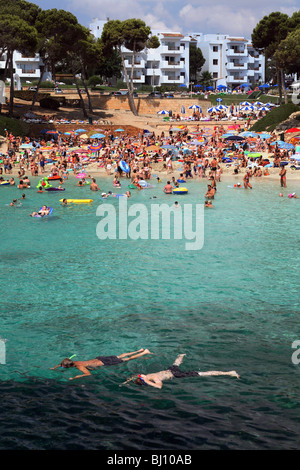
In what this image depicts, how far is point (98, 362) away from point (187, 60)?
290 ft

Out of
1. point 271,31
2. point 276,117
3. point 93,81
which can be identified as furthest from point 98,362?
point 93,81

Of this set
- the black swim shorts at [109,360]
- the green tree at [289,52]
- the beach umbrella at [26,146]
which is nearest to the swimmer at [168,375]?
the black swim shorts at [109,360]

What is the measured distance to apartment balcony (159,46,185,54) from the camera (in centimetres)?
8938

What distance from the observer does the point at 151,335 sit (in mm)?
11070

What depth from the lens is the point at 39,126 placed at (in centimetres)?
5053

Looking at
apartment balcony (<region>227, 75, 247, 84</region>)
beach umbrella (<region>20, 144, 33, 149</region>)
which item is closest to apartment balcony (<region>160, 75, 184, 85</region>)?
apartment balcony (<region>227, 75, 247, 84</region>)

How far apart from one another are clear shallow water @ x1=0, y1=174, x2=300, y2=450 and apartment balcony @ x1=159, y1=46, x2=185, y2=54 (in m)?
74.3

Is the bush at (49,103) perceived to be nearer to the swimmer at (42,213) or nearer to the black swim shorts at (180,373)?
the swimmer at (42,213)

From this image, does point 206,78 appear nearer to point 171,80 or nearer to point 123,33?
point 171,80

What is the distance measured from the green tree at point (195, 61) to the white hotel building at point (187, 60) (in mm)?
1204

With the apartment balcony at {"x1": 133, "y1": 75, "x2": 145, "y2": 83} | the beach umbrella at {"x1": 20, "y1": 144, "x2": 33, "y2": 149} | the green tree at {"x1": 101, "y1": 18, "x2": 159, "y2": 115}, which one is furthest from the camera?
the apartment balcony at {"x1": 133, "y1": 75, "x2": 145, "y2": 83}

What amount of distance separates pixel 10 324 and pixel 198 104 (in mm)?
57374

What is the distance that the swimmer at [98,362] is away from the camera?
951 centimetres

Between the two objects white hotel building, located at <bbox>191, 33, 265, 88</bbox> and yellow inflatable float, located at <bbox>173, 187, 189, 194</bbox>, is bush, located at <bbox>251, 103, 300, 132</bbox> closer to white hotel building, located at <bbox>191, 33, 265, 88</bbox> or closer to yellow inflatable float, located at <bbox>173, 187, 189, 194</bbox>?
yellow inflatable float, located at <bbox>173, 187, 189, 194</bbox>
